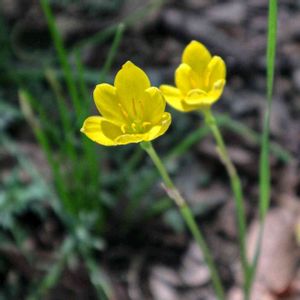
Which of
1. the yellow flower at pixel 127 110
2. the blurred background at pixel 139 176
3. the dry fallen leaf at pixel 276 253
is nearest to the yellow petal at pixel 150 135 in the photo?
the yellow flower at pixel 127 110

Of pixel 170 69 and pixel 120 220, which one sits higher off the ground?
pixel 170 69

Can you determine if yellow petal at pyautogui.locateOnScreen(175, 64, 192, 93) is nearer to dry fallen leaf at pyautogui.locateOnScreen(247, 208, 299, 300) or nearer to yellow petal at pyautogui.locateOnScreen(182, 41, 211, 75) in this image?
yellow petal at pyautogui.locateOnScreen(182, 41, 211, 75)

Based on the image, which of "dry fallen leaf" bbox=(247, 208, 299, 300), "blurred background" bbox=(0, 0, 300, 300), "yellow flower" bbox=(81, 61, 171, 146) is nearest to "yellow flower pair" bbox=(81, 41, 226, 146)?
"yellow flower" bbox=(81, 61, 171, 146)

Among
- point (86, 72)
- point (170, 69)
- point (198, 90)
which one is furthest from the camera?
point (170, 69)

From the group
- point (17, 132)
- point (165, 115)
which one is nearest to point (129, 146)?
point (17, 132)

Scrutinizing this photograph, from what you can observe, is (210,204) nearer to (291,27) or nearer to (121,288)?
(121,288)

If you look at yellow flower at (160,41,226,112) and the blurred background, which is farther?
the blurred background

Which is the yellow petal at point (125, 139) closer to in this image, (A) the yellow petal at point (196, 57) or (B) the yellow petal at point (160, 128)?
(B) the yellow petal at point (160, 128)
